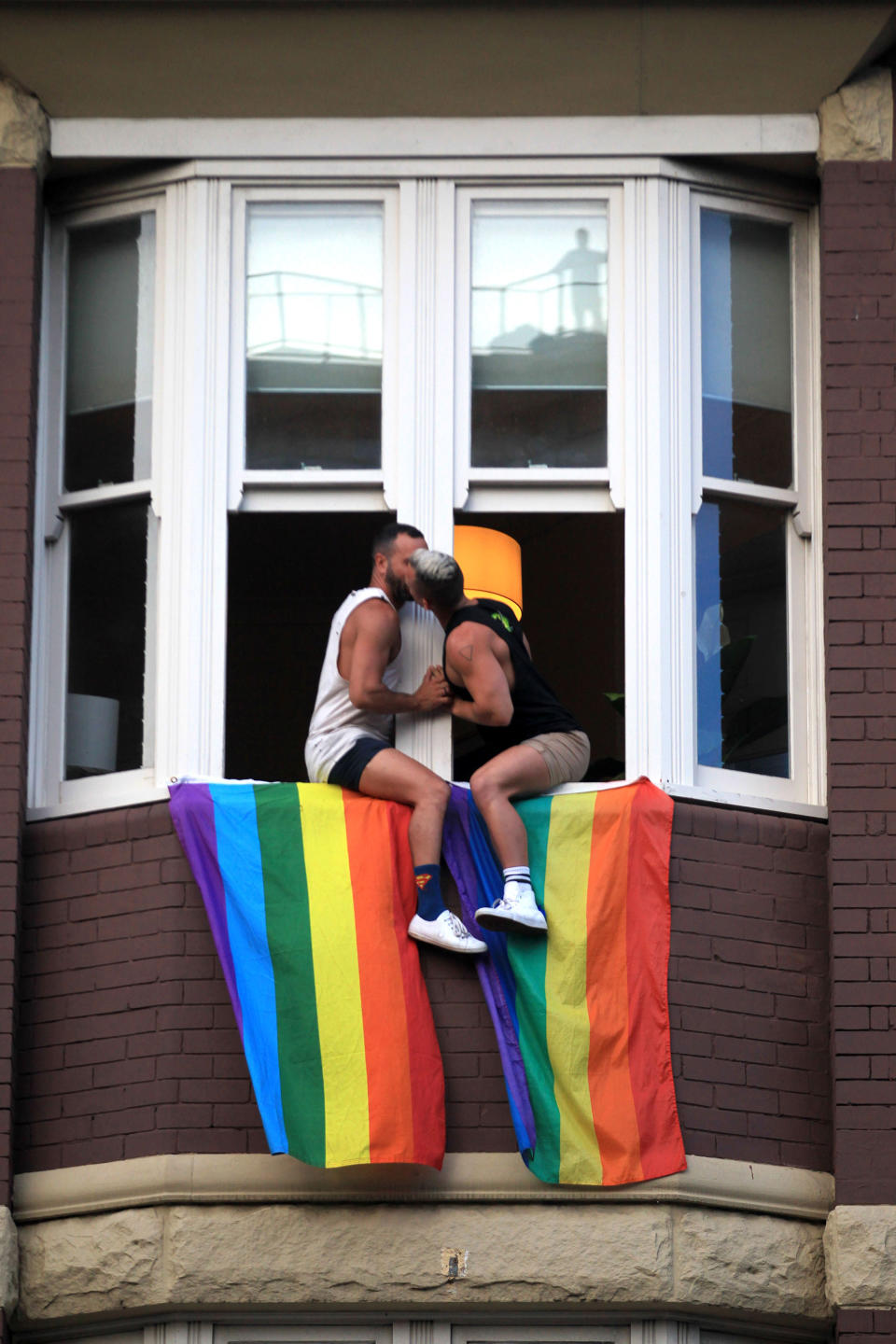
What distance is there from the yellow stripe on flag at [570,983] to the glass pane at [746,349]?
1.77m

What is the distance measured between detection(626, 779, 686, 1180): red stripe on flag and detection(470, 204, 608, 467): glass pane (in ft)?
5.10

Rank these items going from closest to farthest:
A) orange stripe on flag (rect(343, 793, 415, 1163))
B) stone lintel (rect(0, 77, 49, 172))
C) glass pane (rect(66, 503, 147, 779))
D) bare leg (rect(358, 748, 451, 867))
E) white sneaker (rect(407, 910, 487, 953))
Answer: orange stripe on flag (rect(343, 793, 415, 1163)) < white sneaker (rect(407, 910, 487, 953)) < bare leg (rect(358, 748, 451, 867)) < glass pane (rect(66, 503, 147, 779)) < stone lintel (rect(0, 77, 49, 172))

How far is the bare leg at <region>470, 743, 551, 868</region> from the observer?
28.7 ft

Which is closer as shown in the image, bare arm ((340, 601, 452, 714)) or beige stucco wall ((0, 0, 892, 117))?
bare arm ((340, 601, 452, 714))

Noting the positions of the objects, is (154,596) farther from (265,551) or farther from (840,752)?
(265,551)

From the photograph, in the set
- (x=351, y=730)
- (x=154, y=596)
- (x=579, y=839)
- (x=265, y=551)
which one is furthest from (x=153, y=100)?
(x=265, y=551)

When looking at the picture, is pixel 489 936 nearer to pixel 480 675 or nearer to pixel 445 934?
pixel 445 934

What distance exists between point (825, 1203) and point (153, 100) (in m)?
5.04

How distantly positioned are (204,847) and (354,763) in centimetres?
63

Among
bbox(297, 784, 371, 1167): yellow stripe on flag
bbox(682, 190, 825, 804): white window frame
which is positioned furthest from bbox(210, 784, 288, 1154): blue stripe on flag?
bbox(682, 190, 825, 804): white window frame

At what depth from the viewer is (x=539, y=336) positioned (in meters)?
9.80

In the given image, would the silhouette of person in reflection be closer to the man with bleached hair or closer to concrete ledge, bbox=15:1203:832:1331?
the man with bleached hair

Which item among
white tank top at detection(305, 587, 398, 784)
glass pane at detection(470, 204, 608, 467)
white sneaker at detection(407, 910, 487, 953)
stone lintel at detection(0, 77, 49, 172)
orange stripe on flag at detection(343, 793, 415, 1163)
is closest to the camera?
orange stripe on flag at detection(343, 793, 415, 1163)

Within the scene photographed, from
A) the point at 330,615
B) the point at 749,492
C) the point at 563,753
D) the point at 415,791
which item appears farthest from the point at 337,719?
the point at 330,615
